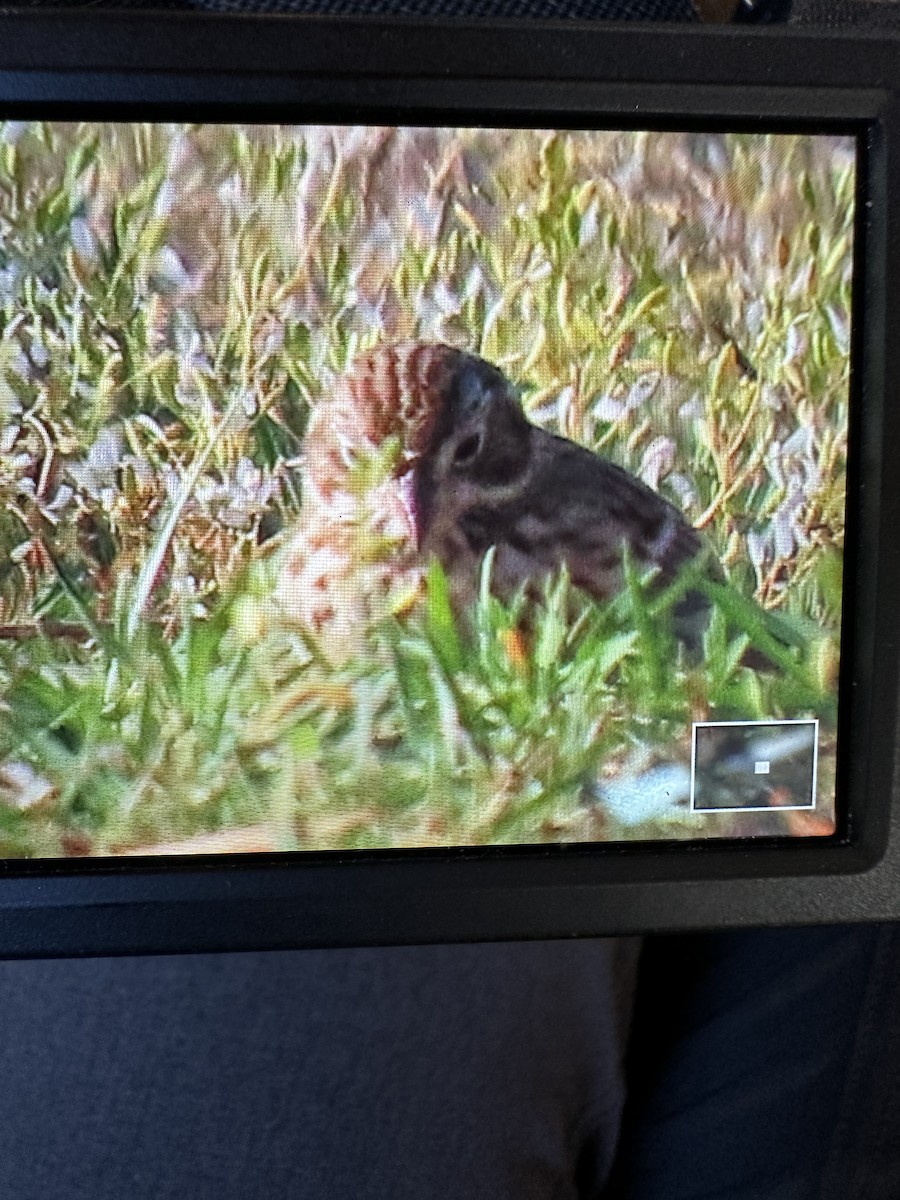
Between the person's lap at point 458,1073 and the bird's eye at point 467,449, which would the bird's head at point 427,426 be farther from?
the person's lap at point 458,1073

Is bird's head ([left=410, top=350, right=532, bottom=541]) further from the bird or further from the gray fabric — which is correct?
the gray fabric

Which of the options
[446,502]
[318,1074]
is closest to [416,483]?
[446,502]

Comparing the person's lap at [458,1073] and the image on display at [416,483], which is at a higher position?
the image on display at [416,483]

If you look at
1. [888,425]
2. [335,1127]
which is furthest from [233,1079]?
[888,425]

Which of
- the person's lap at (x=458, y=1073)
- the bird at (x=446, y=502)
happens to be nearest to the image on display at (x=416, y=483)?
the bird at (x=446, y=502)

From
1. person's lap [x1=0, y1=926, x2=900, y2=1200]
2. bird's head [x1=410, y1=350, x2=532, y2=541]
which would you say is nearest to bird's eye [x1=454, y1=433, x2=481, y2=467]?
bird's head [x1=410, y1=350, x2=532, y2=541]

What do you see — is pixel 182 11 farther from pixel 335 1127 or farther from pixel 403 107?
pixel 335 1127

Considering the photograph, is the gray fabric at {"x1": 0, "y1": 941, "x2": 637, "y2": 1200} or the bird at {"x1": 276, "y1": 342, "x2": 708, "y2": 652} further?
the gray fabric at {"x1": 0, "y1": 941, "x2": 637, "y2": 1200}

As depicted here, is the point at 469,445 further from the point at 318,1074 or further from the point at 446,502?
the point at 318,1074
